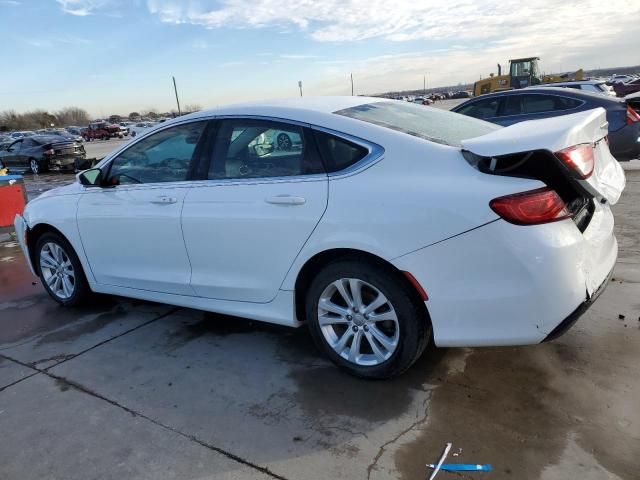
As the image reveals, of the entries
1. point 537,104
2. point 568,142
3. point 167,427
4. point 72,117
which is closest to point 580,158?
point 568,142

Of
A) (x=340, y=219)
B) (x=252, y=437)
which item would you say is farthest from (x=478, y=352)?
(x=252, y=437)

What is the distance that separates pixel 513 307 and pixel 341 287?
3.16 ft

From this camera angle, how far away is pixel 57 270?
191 inches

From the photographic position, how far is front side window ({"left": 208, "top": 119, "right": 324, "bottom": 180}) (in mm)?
3209

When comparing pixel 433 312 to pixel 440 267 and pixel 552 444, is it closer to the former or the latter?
pixel 440 267

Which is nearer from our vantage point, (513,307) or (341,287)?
(513,307)

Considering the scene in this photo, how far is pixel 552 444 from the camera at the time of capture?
252 cm

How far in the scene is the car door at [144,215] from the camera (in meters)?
3.77

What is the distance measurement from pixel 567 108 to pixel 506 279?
24.0 feet

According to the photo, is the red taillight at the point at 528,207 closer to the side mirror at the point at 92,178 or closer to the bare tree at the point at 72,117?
the side mirror at the point at 92,178

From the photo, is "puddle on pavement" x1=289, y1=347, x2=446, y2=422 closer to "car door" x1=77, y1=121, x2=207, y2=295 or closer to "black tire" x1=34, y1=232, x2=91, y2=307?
"car door" x1=77, y1=121, x2=207, y2=295

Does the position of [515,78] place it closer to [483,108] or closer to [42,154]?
[483,108]

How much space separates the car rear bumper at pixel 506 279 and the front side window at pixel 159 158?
1.84 metres

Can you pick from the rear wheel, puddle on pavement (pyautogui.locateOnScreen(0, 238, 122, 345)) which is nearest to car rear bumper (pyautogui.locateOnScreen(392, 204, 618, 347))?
puddle on pavement (pyautogui.locateOnScreen(0, 238, 122, 345))
